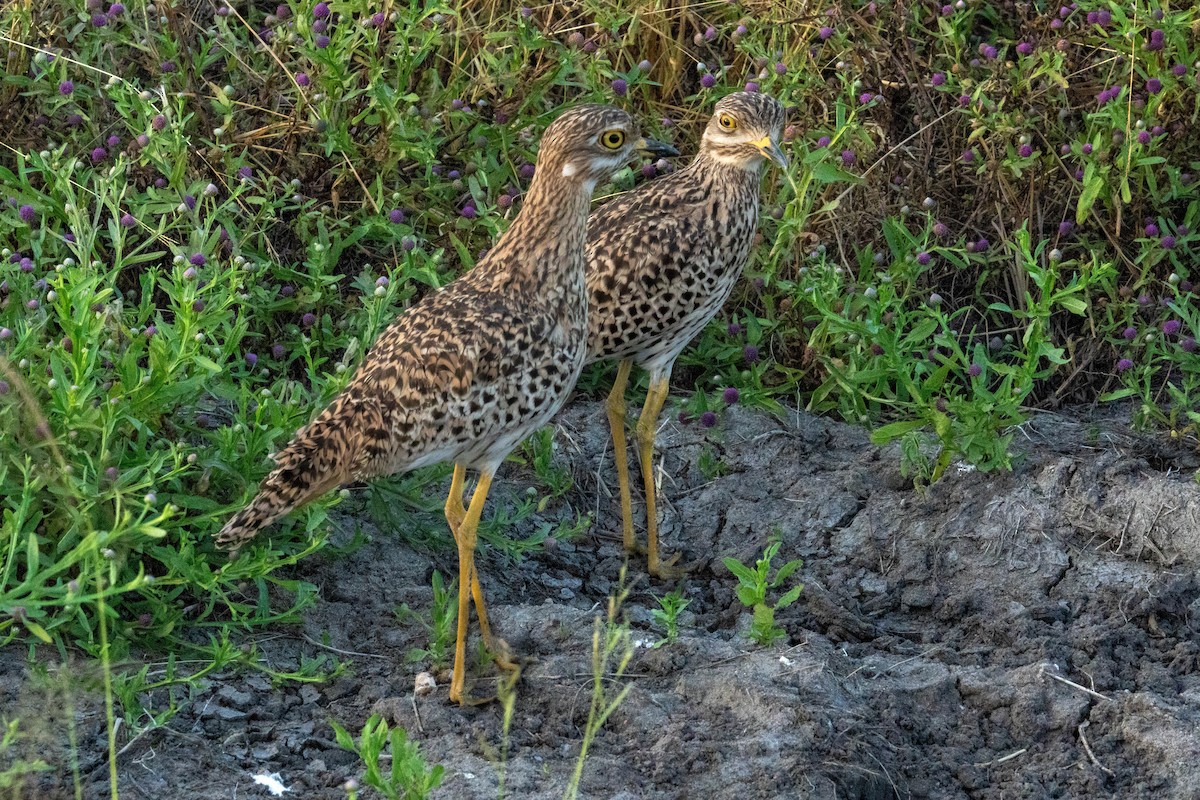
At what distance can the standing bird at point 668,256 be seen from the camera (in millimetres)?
4527

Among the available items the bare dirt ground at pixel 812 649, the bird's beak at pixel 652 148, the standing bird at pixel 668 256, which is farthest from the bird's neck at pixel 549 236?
the bare dirt ground at pixel 812 649

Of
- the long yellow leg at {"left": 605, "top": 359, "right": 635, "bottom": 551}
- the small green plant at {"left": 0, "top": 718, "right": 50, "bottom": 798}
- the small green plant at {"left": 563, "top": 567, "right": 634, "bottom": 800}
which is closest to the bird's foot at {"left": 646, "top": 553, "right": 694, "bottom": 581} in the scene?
the long yellow leg at {"left": 605, "top": 359, "right": 635, "bottom": 551}

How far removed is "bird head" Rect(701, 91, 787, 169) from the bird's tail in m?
1.61

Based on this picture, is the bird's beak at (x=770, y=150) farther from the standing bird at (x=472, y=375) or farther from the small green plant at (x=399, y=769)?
the small green plant at (x=399, y=769)

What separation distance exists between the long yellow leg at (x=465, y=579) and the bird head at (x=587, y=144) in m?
0.84

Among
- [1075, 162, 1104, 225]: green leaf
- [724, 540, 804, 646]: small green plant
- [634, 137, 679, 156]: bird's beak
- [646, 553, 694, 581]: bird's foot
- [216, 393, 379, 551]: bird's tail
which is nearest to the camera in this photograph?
[216, 393, 379, 551]: bird's tail

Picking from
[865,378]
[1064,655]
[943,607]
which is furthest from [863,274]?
[1064,655]

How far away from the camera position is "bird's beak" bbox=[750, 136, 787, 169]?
4.65m

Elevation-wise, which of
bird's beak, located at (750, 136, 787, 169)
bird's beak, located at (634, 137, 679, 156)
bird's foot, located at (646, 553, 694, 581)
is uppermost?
bird's beak, located at (634, 137, 679, 156)

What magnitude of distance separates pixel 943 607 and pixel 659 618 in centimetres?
85

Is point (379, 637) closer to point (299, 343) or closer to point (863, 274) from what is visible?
point (299, 343)

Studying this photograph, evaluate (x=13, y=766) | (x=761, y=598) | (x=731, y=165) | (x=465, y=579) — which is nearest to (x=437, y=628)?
(x=465, y=579)

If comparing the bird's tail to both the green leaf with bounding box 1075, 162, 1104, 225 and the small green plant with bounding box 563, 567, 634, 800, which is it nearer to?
the small green plant with bounding box 563, 567, 634, 800

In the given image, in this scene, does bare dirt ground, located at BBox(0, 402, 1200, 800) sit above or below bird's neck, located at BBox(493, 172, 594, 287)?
below
